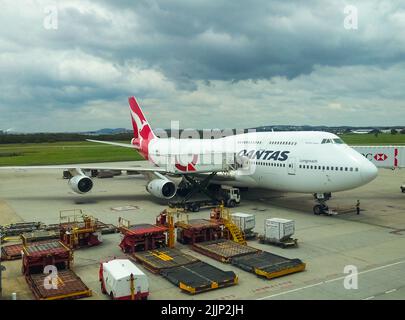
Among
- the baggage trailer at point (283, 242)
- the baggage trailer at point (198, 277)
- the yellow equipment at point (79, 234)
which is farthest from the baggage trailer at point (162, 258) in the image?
the baggage trailer at point (283, 242)

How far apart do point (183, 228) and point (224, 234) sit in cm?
202

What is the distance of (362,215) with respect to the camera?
81.6 ft

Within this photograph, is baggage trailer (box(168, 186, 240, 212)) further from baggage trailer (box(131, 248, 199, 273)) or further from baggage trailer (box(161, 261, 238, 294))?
baggage trailer (box(161, 261, 238, 294))

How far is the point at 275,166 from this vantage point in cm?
2575

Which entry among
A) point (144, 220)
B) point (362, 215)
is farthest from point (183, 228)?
point (362, 215)

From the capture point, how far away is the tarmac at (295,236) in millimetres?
13328

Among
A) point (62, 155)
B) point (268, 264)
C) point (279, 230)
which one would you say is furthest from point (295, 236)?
point (62, 155)

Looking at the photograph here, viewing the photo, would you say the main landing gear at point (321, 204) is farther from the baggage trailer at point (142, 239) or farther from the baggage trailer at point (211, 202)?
the baggage trailer at point (142, 239)

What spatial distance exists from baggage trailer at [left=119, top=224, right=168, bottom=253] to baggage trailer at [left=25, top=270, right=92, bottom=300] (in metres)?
3.22

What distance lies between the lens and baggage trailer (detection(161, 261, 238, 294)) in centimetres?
1326

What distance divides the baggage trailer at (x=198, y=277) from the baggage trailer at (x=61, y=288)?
2.83 meters

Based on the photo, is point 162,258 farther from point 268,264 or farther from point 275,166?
point 275,166

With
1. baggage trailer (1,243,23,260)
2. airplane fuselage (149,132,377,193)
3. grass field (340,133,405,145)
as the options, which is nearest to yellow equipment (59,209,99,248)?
→ baggage trailer (1,243,23,260)
